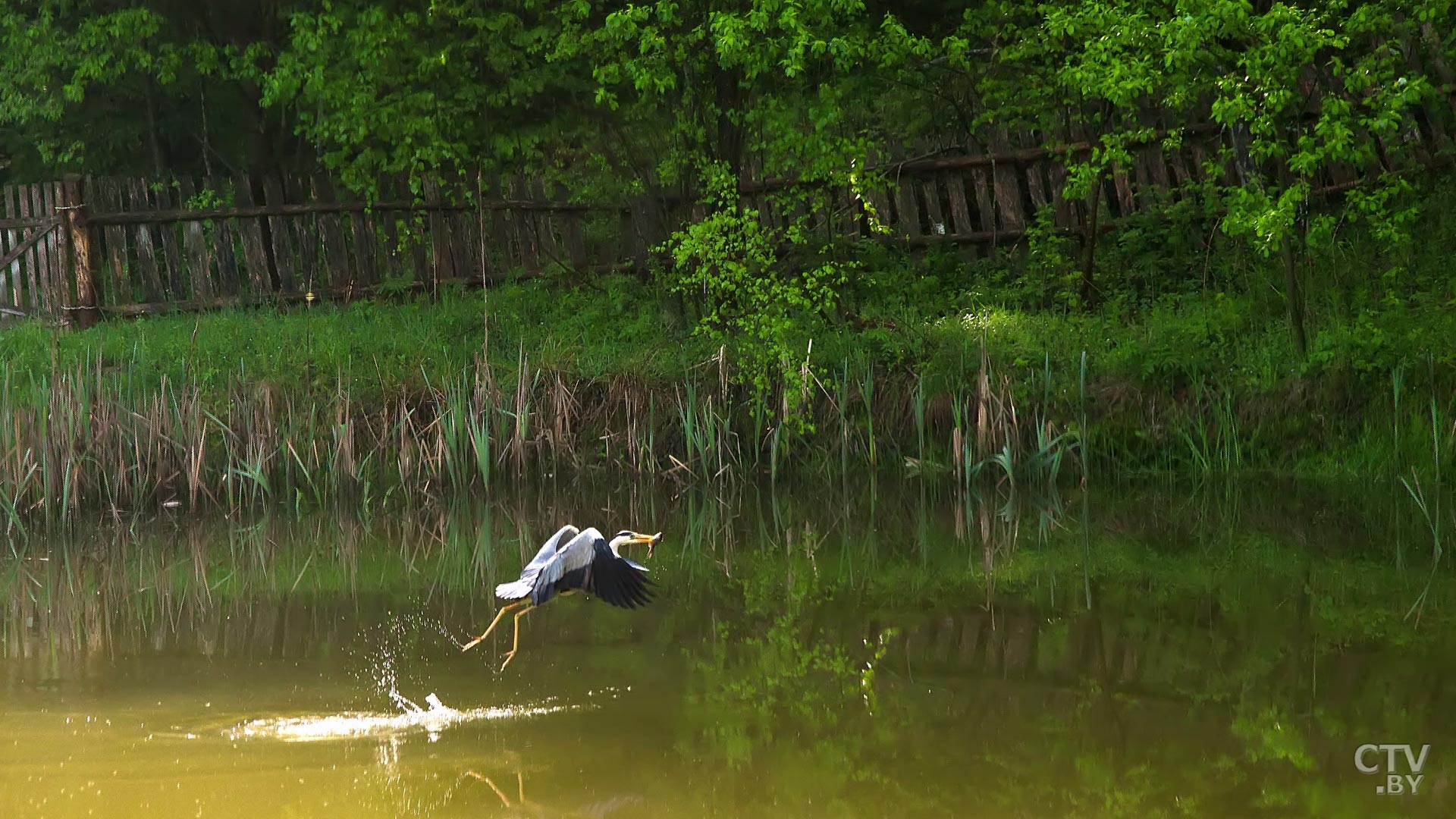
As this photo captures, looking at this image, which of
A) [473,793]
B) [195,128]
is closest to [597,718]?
Answer: [473,793]

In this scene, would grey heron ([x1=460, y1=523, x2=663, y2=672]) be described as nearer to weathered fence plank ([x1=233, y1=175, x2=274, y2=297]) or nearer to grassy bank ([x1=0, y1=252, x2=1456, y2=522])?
grassy bank ([x1=0, y1=252, x2=1456, y2=522])

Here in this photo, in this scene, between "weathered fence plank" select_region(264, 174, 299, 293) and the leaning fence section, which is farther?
"weathered fence plank" select_region(264, 174, 299, 293)

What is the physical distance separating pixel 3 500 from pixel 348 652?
401cm

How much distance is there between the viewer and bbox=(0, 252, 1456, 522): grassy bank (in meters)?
9.55

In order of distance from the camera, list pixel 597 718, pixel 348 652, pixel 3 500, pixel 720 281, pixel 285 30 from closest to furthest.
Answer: pixel 597 718
pixel 348 652
pixel 3 500
pixel 720 281
pixel 285 30

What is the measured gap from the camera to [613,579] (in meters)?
5.43

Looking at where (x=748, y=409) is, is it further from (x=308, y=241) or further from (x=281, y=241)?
(x=281, y=241)

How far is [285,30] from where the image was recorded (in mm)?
16078

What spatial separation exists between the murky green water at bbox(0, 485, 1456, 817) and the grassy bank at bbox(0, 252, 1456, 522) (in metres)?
0.63

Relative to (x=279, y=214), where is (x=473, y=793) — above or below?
below

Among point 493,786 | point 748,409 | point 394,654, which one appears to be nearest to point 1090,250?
point 748,409

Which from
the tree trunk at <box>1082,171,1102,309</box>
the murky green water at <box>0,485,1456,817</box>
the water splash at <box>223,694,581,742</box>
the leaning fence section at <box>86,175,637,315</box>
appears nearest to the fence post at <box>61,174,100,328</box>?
the leaning fence section at <box>86,175,637,315</box>

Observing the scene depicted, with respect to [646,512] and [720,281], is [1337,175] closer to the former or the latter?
[720,281]

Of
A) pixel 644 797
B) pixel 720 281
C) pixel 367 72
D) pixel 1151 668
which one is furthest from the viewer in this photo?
pixel 367 72
